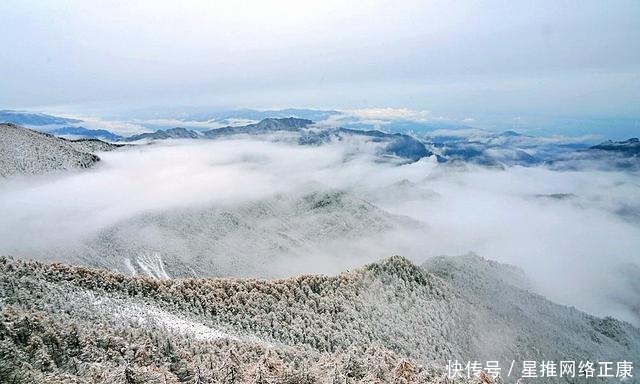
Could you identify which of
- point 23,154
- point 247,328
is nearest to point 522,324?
point 247,328

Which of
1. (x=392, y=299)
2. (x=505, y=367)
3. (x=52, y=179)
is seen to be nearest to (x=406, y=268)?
(x=392, y=299)

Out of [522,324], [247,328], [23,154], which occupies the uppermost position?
[23,154]

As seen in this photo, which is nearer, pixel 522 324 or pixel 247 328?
pixel 247 328

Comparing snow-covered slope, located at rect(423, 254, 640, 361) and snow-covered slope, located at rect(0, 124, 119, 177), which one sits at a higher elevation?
snow-covered slope, located at rect(0, 124, 119, 177)

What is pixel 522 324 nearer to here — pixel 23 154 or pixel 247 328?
pixel 247 328

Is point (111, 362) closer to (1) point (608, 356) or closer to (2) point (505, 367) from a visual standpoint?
(2) point (505, 367)

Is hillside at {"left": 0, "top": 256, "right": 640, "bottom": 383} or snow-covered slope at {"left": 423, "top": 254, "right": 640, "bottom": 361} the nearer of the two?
hillside at {"left": 0, "top": 256, "right": 640, "bottom": 383}

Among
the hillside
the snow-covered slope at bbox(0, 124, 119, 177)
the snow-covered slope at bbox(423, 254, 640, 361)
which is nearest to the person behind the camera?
the hillside

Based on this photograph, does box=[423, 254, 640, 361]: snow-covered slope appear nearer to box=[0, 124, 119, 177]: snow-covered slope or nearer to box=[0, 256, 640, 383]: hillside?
box=[0, 256, 640, 383]: hillside

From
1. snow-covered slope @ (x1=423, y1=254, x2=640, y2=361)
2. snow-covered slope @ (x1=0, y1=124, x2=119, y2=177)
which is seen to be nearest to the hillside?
snow-covered slope @ (x1=423, y1=254, x2=640, y2=361)
